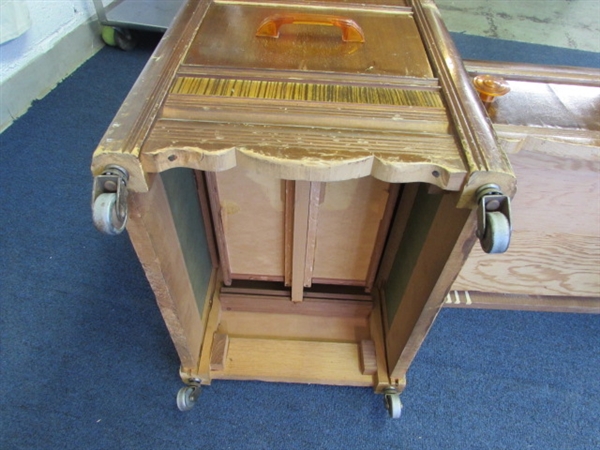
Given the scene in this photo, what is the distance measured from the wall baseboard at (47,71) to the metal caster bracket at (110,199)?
1.40 meters

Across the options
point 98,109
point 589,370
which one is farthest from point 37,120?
point 589,370

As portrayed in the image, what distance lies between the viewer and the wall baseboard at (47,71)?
1.51 meters

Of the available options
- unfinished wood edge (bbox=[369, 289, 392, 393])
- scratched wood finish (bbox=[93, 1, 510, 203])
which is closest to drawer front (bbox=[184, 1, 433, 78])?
scratched wood finish (bbox=[93, 1, 510, 203])

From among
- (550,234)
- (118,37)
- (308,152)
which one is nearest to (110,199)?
(308,152)

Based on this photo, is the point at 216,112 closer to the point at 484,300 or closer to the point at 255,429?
the point at 255,429

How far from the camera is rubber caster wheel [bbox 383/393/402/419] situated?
0.85 meters

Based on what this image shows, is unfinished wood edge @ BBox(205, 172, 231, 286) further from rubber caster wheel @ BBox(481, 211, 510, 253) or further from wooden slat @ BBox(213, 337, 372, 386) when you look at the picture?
rubber caster wheel @ BBox(481, 211, 510, 253)

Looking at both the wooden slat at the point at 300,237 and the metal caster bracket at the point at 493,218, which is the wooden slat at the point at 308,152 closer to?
the metal caster bracket at the point at 493,218

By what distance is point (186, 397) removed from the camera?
0.85 meters

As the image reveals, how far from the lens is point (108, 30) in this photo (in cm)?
194

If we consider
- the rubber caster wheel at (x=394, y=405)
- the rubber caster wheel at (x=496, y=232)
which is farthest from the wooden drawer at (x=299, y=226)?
the rubber caster wheel at (x=496, y=232)

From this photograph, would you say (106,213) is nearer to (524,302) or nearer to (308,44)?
(308,44)

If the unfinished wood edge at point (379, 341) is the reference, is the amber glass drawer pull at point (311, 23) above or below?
above

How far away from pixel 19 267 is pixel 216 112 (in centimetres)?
91
